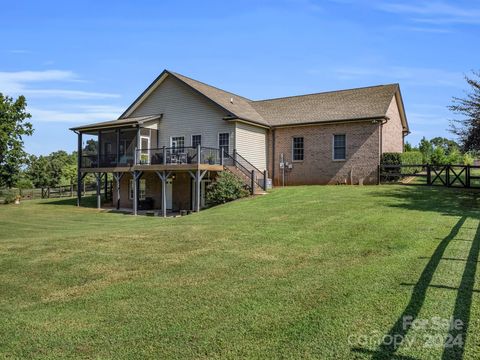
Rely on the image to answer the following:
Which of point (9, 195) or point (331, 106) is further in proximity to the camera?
point (9, 195)

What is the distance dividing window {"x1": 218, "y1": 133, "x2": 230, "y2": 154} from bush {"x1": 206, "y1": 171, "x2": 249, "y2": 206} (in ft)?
10.5

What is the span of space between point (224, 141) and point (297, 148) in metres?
4.85

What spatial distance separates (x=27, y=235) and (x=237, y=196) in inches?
398

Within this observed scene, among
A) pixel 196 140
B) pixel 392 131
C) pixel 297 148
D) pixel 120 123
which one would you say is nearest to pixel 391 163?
pixel 392 131

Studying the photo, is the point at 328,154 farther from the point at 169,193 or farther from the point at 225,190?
the point at 169,193

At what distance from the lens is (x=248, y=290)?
608 cm

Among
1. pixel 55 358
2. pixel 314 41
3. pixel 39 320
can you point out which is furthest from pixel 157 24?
pixel 55 358

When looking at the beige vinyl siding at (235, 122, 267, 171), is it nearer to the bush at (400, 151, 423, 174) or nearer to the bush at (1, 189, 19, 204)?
the bush at (400, 151, 423, 174)

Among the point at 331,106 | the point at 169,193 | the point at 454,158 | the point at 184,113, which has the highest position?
the point at 331,106

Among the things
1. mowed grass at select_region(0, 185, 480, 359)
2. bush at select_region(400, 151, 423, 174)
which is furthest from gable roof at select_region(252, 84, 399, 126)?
mowed grass at select_region(0, 185, 480, 359)

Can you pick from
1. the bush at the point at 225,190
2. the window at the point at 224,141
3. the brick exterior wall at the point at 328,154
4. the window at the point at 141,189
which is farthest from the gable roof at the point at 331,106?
the window at the point at 141,189

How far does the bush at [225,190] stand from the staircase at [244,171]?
2.10ft

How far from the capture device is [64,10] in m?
14.0

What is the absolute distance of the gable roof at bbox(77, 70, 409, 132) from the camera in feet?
75.8
